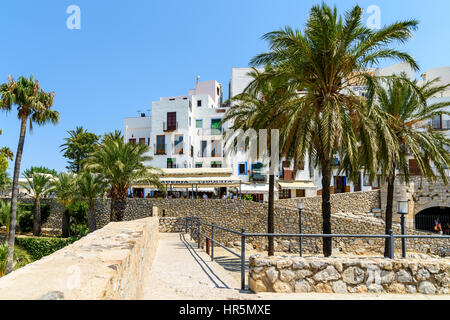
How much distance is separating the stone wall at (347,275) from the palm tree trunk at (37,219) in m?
28.4

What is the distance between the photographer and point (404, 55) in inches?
414

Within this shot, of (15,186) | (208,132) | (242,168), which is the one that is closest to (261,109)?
(15,186)

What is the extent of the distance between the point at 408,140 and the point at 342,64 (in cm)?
585

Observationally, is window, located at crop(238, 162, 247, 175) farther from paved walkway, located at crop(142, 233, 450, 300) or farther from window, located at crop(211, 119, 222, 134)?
paved walkway, located at crop(142, 233, 450, 300)

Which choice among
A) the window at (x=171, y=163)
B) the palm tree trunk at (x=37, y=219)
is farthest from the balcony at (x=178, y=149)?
the palm tree trunk at (x=37, y=219)

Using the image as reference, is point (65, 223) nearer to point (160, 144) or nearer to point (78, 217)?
point (78, 217)

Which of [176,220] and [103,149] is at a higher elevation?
[103,149]

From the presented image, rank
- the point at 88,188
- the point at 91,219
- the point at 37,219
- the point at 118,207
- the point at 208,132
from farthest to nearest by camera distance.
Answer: the point at 208,132, the point at 37,219, the point at 91,219, the point at 88,188, the point at 118,207

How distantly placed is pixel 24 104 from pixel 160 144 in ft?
58.8

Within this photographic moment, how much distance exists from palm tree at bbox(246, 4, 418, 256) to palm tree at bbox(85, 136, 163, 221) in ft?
41.2

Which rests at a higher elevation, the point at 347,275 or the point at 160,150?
the point at 160,150

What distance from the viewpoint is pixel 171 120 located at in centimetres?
3806
